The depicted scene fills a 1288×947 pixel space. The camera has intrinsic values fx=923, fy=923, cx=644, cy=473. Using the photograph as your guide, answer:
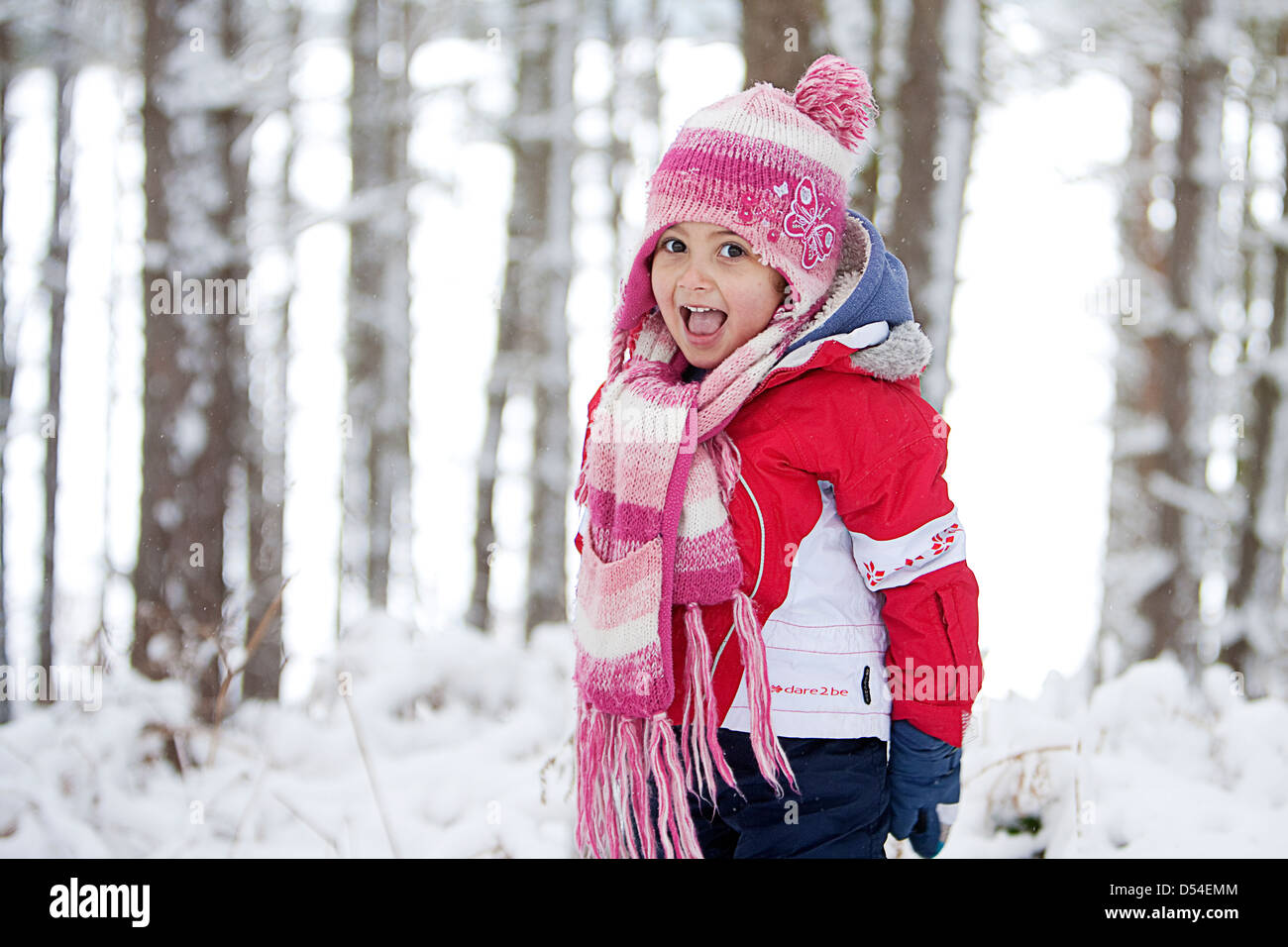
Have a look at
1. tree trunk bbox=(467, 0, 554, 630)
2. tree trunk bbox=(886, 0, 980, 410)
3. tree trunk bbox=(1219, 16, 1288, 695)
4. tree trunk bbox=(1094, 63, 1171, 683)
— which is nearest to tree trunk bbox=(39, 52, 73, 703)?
tree trunk bbox=(467, 0, 554, 630)

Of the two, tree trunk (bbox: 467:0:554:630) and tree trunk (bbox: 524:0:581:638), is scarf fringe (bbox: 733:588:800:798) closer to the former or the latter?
tree trunk (bbox: 467:0:554:630)

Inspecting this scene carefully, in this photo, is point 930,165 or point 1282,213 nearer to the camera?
point 930,165

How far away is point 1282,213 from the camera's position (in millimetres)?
6555

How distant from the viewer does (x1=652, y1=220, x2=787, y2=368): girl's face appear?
5.71ft

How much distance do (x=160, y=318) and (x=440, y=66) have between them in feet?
11.6

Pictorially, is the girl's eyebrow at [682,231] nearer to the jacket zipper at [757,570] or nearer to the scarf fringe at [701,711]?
the jacket zipper at [757,570]

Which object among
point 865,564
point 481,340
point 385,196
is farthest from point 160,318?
point 865,564

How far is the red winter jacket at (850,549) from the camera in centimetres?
162

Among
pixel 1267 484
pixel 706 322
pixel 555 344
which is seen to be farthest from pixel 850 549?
pixel 1267 484

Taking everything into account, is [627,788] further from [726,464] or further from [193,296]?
[193,296]

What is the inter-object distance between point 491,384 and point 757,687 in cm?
572

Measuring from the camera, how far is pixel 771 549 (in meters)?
1.64

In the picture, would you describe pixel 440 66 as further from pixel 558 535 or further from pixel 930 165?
pixel 930 165
